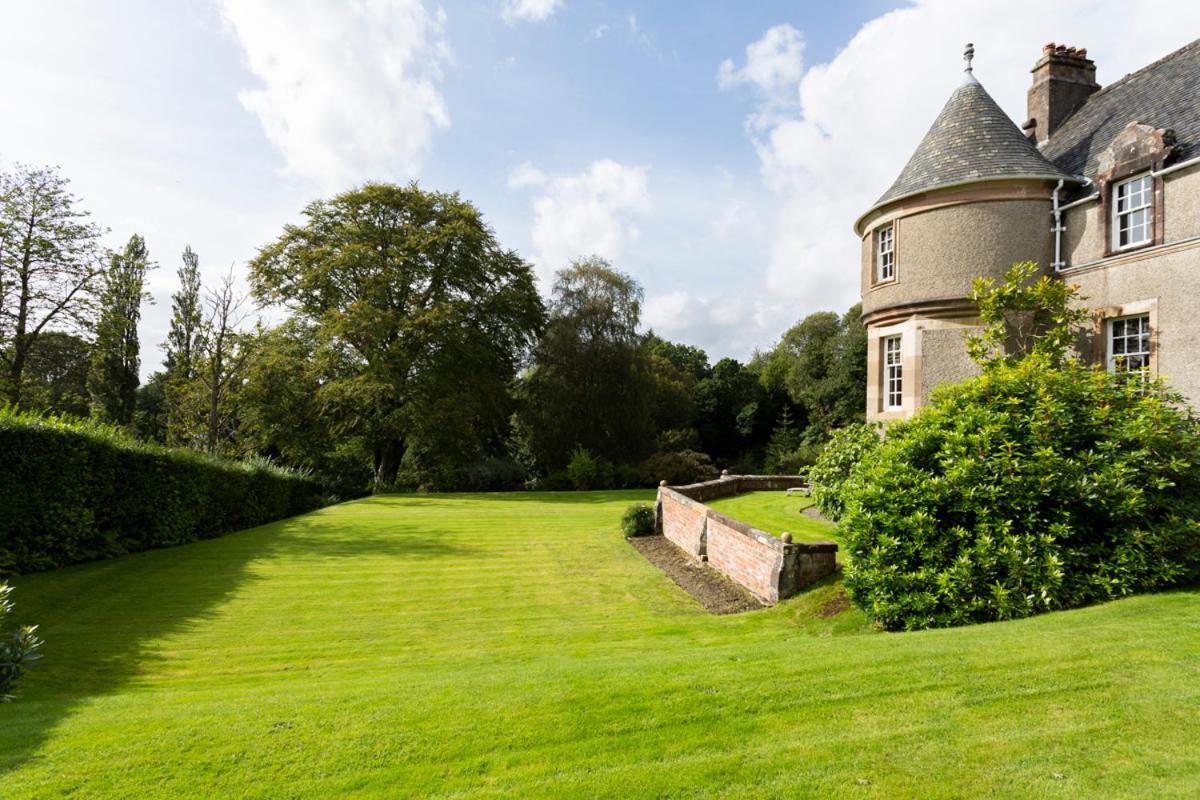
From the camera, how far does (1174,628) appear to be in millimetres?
5387

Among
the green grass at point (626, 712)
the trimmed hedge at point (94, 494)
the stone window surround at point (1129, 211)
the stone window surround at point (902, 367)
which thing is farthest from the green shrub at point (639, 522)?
the stone window surround at point (1129, 211)

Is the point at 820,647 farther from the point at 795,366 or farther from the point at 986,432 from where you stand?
the point at 795,366

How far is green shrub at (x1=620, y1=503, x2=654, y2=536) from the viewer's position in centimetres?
1675

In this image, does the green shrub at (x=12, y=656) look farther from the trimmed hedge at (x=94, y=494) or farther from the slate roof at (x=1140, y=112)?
the slate roof at (x=1140, y=112)

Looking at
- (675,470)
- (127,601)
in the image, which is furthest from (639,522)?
(675,470)

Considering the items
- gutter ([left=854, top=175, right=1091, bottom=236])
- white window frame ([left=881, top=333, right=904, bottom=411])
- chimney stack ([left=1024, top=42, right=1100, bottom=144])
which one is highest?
chimney stack ([left=1024, top=42, right=1100, bottom=144])

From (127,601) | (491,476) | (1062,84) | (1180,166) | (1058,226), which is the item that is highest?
(1062,84)

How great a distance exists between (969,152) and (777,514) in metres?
9.61

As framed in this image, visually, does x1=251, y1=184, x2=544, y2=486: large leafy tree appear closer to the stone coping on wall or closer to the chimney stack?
the stone coping on wall

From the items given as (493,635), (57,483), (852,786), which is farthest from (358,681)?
(57,483)

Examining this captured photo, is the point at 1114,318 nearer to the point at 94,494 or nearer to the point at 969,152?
the point at 969,152

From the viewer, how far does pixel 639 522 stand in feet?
55.2

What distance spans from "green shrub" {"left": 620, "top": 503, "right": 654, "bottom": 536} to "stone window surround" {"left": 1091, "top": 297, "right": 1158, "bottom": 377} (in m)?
10.1

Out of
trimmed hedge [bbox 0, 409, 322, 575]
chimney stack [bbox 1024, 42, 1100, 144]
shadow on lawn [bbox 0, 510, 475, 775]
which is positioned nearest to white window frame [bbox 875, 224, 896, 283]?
chimney stack [bbox 1024, 42, 1100, 144]
